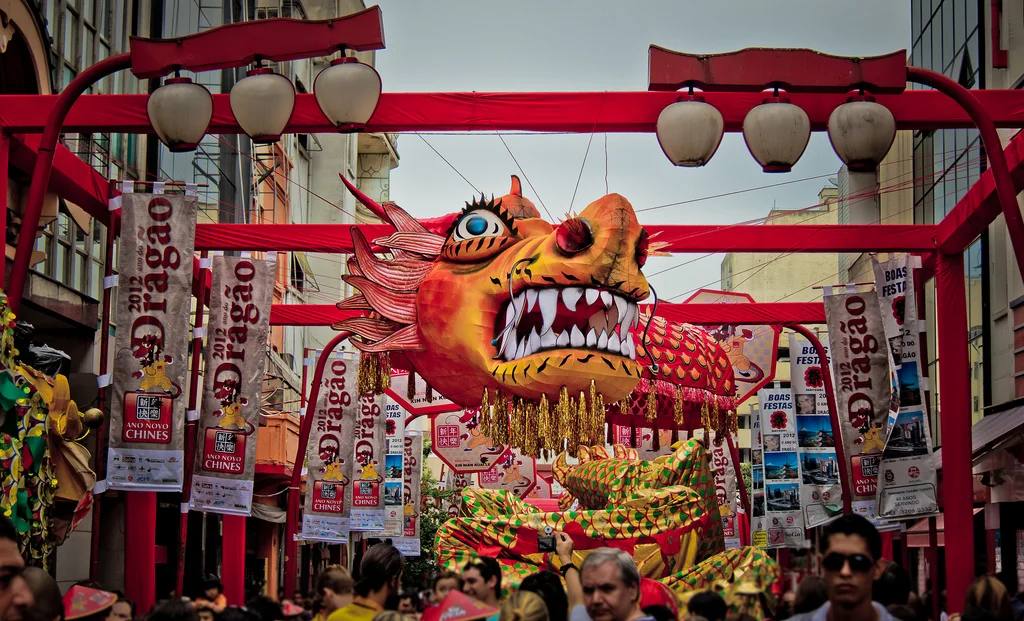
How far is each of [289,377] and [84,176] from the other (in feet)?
92.8

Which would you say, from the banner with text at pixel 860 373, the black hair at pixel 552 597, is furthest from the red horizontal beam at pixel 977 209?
the black hair at pixel 552 597

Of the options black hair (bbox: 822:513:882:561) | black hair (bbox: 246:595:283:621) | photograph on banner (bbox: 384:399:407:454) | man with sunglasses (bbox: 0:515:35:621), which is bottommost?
black hair (bbox: 246:595:283:621)

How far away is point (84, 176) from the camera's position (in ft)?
57.8

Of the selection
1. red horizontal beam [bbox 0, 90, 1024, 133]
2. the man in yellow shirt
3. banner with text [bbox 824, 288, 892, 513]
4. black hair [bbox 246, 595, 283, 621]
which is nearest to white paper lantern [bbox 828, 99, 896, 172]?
red horizontal beam [bbox 0, 90, 1024, 133]

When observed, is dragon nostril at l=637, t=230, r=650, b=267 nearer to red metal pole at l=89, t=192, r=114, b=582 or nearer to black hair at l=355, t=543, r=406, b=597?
black hair at l=355, t=543, r=406, b=597

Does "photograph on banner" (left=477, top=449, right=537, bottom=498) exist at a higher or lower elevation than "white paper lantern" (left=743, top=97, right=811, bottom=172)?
lower

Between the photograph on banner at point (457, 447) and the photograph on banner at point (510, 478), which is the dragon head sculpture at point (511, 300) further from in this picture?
the photograph on banner at point (510, 478)

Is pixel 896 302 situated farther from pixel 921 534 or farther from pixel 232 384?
pixel 921 534

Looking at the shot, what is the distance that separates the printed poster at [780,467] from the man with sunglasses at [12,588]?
23298mm

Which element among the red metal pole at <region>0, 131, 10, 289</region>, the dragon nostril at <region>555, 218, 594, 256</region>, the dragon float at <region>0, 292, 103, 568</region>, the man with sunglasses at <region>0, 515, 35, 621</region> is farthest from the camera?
the red metal pole at <region>0, 131, 10, 289</region>

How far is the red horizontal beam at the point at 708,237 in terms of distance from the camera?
69.3 ft

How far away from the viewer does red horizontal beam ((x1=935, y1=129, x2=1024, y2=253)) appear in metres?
16.0

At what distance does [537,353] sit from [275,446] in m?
21.4

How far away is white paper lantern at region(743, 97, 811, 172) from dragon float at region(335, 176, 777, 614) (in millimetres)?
2571
